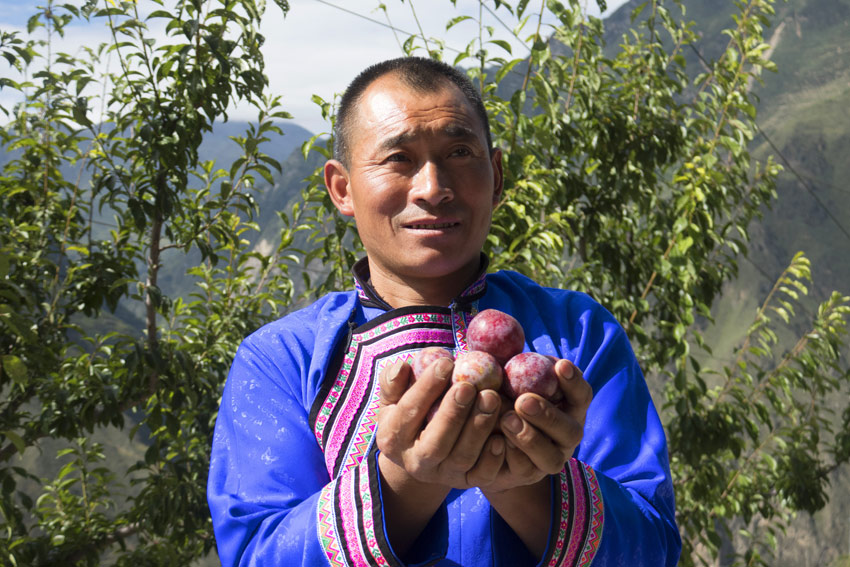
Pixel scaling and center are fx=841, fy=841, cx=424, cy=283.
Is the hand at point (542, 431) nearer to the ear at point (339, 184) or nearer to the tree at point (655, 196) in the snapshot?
the ear at point (339, 184)

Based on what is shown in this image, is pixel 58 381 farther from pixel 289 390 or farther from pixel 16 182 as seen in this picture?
pixel 289 390

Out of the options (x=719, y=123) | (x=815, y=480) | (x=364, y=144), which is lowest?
(x=815, y=480)

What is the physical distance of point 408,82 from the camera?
4.26ft

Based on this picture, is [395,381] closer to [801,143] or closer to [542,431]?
[542,431]

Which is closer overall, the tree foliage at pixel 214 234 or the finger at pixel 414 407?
the finger at pixel 414 407

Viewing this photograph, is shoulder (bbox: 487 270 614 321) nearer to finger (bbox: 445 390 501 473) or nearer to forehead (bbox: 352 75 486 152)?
forehead (bbox: 352 75 486 152)

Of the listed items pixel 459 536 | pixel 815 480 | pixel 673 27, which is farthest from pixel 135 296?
pixel 815 480

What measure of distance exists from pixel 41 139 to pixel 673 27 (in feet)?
8.99

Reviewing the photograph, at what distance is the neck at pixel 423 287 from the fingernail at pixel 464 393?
0.45 m

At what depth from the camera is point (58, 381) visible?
3.07m

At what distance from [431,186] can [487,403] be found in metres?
0.42

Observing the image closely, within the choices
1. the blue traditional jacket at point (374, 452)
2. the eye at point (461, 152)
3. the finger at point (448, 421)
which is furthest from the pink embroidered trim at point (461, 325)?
the finger at point (448, 421)

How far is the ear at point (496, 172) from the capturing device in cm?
140

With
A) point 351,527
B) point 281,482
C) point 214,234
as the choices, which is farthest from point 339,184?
point 214,234
